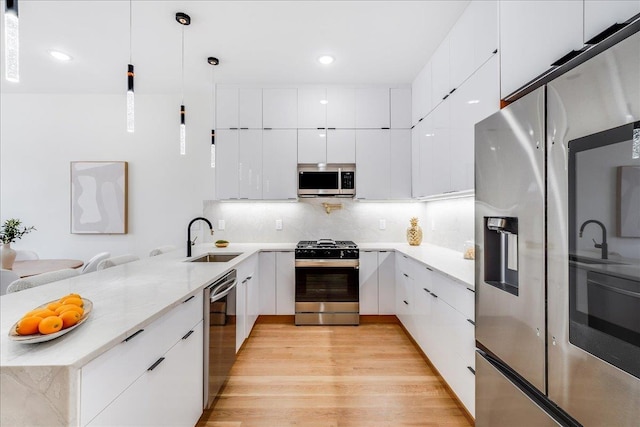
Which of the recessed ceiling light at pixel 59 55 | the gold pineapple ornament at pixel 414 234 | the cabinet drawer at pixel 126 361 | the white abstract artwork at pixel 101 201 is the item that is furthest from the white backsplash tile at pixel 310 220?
the cabinet drawer at pixel 126 361

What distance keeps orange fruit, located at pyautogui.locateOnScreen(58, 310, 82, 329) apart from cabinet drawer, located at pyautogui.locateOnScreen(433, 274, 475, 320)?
1.82 m

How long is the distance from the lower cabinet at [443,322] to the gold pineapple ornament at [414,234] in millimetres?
595

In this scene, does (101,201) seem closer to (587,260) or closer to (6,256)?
(6,256)

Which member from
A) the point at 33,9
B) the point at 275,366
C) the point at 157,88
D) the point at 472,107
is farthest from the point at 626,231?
the point at 157,88

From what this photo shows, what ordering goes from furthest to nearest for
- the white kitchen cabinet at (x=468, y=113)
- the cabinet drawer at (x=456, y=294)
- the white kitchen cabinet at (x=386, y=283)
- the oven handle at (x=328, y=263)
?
the white kitchen cabinet at (x=386, y=283) → the oven handle at (x=328, y=263) → the white kitchen cabinet at (x=468, y=113) → the cabinet drawer at (x=456, y=294)

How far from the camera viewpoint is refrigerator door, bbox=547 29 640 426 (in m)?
0.70

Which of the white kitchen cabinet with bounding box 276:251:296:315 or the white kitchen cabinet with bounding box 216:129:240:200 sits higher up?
the white kitchen cabinet with bounding box 216:129:240:200

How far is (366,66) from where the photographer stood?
10.1 feet

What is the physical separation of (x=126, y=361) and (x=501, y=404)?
1.48 m

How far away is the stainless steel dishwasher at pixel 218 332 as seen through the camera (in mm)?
1737

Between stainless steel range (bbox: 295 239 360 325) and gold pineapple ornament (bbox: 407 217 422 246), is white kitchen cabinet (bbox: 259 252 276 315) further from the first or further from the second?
gold pineapple ornament (bbox: 407 217 422 246)

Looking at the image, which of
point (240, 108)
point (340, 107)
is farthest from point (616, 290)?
point (240, 108)

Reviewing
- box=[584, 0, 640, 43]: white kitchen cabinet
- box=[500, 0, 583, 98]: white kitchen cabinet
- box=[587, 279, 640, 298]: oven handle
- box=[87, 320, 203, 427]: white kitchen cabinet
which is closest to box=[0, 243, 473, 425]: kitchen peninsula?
box=[87, 320, 203, 427]: white kitchen cabinet

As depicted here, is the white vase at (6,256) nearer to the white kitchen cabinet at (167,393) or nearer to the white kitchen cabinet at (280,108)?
the white kitchen cabinet at (167,393)
